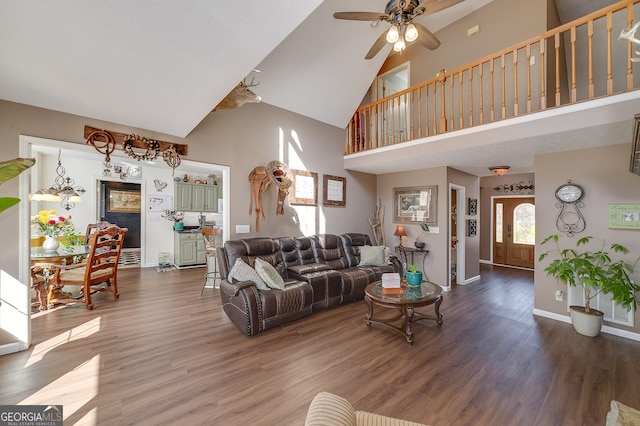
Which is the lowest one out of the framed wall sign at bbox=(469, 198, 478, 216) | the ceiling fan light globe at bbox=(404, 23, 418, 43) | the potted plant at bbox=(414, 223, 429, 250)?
the potted plant at bbox=(414, 223, 429, 250)

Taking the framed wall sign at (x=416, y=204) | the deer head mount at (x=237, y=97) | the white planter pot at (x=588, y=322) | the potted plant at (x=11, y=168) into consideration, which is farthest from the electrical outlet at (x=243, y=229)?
the white planter pot at (x=588, y=322)

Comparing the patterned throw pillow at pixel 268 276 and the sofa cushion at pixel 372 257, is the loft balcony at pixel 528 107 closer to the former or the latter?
the sofa cushion at pixel 372 257

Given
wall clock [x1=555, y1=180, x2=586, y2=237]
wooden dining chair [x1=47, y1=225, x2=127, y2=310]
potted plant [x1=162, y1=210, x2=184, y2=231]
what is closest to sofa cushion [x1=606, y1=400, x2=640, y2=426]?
wall clock [x1=555, y1=180, x2=586, y2=237]

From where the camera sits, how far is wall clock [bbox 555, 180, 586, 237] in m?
3.27

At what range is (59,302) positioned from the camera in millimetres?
3588

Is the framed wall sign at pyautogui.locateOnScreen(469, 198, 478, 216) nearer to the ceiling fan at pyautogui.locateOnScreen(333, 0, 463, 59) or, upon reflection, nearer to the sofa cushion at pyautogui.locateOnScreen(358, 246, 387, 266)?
the sofa cushion at pyautogui.locateOnScreen(358, 246, 387, 266)

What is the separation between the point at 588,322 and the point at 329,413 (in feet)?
12.3

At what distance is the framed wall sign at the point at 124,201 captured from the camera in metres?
6.95

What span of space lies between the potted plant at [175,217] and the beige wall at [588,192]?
7525 millimetres

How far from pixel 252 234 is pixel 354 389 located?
9.15ft

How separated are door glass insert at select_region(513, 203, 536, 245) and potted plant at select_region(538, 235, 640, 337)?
374 cm

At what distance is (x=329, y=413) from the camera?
919 mm

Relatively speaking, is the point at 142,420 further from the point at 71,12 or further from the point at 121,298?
the point at 121,298

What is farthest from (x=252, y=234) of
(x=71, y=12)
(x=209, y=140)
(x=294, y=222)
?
(x=71, y=12)
